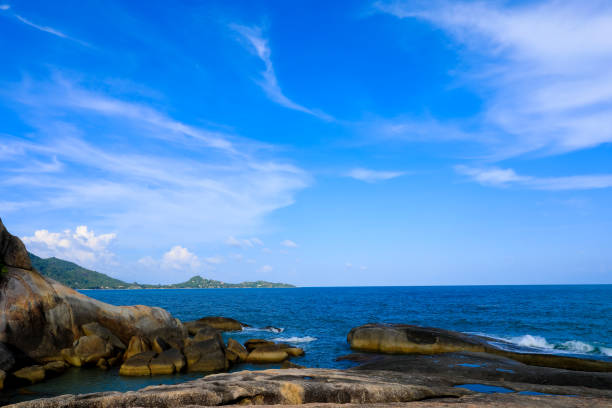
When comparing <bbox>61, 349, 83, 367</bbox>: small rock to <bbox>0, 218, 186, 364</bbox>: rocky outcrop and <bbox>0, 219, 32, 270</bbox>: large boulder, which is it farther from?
<bbox>0, 219, 32, 270</bbox>: large boulder

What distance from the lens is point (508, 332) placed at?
43781 millimetres

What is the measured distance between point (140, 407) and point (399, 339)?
986 inches

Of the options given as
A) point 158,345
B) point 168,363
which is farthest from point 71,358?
point 168,363

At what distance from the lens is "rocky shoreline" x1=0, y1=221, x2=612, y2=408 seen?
1147 cm

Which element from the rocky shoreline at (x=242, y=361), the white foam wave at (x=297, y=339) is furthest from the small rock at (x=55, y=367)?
the white foam wave at (x=297, y=339)

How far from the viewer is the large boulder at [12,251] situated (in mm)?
27656

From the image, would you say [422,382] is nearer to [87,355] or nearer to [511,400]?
[511,400]

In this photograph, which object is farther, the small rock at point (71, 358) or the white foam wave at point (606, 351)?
the white foam wave at point (606, 351)

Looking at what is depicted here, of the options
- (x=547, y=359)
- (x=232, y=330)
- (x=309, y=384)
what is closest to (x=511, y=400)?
(x=309, y=384)

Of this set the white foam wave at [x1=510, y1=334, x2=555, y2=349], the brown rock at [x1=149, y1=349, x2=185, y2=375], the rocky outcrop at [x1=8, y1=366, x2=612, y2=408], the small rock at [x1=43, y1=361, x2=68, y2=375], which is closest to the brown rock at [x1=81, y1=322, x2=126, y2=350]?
the small rock at [x1=43, y1=361, x2=68, y2=375]

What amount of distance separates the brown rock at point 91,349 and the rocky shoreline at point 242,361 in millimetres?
62

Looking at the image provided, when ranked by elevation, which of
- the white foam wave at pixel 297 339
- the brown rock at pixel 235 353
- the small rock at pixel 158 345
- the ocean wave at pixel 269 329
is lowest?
the ocean wave at pixel 269 329

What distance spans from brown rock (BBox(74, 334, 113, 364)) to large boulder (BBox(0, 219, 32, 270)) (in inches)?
300

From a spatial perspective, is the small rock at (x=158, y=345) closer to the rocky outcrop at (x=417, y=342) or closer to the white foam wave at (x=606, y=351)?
the rocky outcrop at (x=417, y=342)
